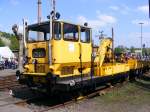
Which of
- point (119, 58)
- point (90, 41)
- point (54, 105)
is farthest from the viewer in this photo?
point (119, 58)

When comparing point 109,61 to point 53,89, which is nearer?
point 53,89

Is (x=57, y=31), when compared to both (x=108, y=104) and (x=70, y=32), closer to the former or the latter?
(x=70, y=32)

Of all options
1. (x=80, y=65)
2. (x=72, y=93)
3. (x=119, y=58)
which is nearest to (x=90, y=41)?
(x=80, y=65)

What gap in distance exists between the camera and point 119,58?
21766mm

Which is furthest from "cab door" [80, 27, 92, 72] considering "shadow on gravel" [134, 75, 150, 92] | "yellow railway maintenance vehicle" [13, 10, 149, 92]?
"shadow on gravel" [134, 75, 150, 92]

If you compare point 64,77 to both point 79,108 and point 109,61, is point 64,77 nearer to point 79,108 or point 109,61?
point 79,108

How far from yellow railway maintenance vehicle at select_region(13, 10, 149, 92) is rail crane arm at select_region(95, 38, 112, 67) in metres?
0.92

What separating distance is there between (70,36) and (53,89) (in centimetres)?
242

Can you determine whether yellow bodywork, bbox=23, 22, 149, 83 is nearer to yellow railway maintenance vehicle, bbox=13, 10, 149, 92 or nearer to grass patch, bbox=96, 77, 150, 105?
yellow railway maintenance vehicle, bbox=13, 10, 149, 92

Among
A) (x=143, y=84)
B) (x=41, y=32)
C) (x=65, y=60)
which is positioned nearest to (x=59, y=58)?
(x=65, y=60)

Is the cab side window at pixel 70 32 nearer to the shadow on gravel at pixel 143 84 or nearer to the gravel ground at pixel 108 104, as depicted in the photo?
the gravel ground at pixel 108 104

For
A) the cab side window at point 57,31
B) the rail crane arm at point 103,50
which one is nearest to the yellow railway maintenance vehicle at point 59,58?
the cab side window at point 57,31

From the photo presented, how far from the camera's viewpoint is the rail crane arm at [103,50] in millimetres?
16031

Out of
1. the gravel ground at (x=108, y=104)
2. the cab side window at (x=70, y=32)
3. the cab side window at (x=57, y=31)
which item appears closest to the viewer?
the gravel ground at (x=108, y=104)
